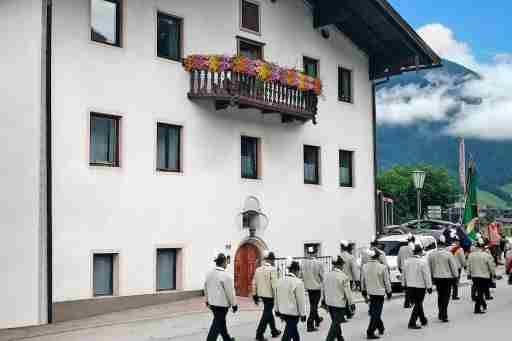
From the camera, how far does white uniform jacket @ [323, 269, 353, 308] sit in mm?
14781

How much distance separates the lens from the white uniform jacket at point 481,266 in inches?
772

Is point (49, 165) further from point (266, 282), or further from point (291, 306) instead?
point (291, 306)

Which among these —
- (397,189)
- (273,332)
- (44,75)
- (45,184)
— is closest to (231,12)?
(44,75)

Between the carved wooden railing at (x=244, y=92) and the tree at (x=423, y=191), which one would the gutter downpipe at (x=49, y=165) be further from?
the tree at (x=423, y=191)

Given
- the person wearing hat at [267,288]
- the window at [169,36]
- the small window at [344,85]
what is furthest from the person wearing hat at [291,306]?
the small window at [344,85]

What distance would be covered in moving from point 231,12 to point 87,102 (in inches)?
263

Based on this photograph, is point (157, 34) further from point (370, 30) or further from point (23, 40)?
point (370, 30)

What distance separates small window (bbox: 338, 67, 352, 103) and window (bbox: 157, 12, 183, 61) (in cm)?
823

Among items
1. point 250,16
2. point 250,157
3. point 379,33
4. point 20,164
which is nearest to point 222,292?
point 20,164

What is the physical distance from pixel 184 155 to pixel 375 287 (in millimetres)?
8471

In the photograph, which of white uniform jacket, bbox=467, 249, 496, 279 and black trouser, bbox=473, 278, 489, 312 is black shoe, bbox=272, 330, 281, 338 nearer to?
black trouser, bbox=473, 278, 489, 312

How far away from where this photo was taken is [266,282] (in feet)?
52.7

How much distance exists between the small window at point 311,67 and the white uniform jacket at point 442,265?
10.7m

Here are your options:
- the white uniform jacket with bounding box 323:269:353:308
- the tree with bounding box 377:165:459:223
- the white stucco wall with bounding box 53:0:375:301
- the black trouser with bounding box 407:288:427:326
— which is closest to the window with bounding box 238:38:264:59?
the white stucco wall with bounding box 53:0:375:301
